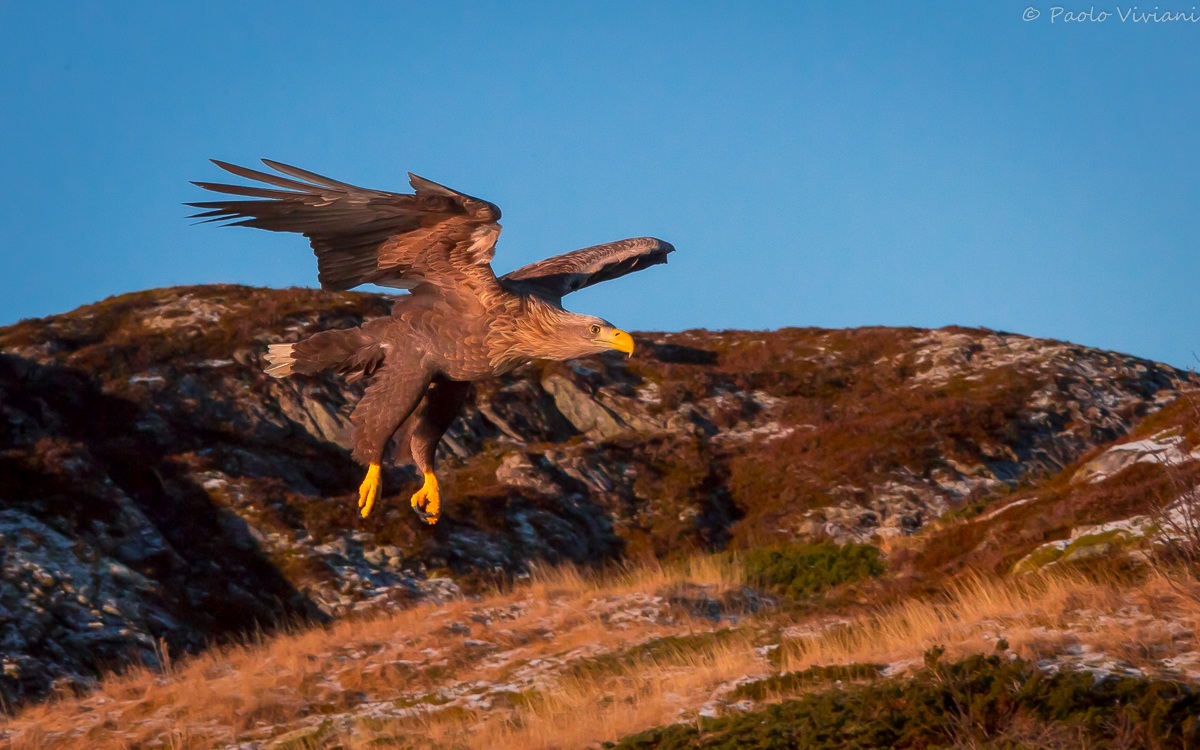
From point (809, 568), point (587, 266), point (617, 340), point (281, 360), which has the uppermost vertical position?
point (587, 266)

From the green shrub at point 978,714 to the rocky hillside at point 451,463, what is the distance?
621cm

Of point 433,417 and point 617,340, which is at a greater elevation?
point 617,340

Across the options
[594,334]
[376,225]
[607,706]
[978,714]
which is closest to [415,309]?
[376,225]

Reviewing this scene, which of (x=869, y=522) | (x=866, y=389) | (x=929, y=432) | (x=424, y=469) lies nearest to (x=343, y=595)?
(x=869, y=522)

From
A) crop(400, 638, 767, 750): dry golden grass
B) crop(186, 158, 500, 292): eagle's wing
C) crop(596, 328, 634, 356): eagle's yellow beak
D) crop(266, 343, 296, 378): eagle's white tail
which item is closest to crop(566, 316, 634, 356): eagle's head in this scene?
crop(596, 328, 634, 356): eagle's yellow beak

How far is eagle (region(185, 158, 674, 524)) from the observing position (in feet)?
27.1

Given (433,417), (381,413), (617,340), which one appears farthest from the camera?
(433,417)

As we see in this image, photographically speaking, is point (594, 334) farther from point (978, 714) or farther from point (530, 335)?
point (978, 714)

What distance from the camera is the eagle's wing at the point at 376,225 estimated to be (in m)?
8.19

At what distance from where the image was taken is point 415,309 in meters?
8.89

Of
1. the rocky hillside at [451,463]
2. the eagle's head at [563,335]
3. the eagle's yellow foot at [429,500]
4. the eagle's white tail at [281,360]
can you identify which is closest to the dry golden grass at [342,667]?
the eagle's yellow foot at [429,500]

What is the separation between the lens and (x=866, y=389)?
34969 millimetres

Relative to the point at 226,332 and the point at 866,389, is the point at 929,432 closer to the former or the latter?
the point at 866,389

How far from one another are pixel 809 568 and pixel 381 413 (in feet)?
34.2
